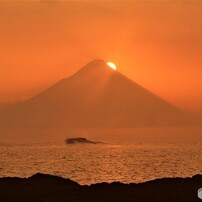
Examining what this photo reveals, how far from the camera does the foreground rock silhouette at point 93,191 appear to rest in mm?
33938

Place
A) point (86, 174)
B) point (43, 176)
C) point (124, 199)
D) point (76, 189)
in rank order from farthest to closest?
point (86, 174), point (43, 176), point (76, 189), point (124, 199)

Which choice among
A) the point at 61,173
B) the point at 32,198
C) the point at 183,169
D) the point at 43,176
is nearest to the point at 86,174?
the point at 61,173

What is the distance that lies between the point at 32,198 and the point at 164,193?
763 cm

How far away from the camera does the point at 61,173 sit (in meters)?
102

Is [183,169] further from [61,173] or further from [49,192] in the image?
[49,192]

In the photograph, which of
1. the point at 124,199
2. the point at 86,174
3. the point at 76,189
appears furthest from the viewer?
the point at 86,174

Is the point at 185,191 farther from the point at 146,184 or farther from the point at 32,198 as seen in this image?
the point at 32,198

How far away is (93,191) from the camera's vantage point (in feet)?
119

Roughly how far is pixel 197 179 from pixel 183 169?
63696 mm

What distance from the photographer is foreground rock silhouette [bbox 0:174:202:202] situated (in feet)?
111

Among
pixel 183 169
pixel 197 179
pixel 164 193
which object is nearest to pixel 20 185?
pixel 164 193

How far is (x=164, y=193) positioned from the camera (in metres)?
35.2

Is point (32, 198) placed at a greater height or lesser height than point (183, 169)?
lesser

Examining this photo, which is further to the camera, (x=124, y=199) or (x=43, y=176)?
(x=43, y=176)
